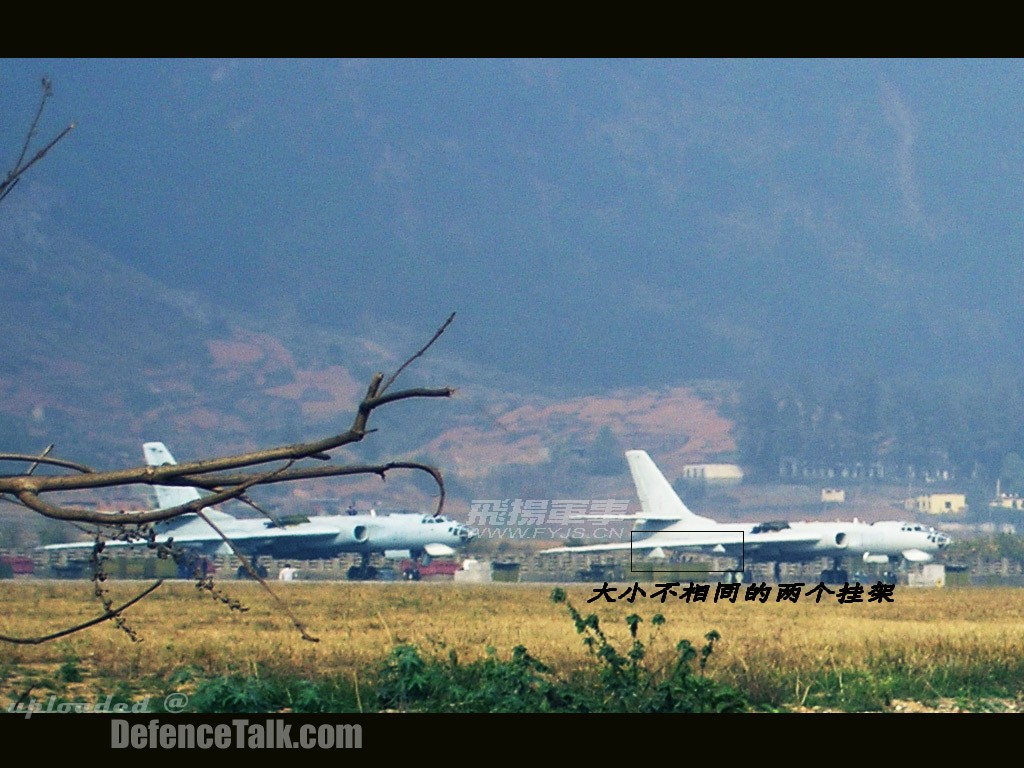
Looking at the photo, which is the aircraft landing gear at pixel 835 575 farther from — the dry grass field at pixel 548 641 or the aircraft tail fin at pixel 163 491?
the aircraft tail fin at pixel 163 491

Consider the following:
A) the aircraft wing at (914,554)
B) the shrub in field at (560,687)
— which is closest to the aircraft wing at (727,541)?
the aircraft wing at (914,554)

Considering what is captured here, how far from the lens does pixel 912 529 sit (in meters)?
73.1

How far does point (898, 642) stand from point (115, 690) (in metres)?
14.9

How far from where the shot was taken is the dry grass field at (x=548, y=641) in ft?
65.9

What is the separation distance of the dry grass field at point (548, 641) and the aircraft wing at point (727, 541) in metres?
19.1

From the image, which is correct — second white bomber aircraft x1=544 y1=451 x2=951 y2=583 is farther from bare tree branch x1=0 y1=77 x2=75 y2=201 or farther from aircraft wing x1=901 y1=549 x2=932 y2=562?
bare tree branch x1=0 y1=77 x2=75 y2=201

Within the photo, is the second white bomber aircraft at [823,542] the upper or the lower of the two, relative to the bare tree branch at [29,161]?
upper

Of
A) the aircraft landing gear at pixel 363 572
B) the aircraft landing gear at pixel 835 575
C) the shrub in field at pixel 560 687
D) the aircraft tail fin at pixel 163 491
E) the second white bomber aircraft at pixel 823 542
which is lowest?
the shrub in field at pixel 560 687

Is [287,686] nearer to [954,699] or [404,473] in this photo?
[954,699]

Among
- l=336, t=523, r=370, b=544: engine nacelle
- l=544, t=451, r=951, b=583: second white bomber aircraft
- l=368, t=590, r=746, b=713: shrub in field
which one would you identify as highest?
l=336, t=523, r=370, b=544: engine nacelle

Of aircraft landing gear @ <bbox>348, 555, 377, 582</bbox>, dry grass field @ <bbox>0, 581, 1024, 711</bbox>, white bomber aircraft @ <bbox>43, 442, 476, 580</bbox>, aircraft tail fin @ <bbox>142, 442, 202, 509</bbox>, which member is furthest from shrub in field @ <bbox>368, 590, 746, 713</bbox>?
aircraft landing gear @ <bbox>348, 555, 377, 582</bbox>

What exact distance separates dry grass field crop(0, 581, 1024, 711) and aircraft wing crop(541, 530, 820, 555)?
19112 mm

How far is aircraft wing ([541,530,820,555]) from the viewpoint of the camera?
73250mm

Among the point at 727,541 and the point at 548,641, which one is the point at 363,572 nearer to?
the point at 727,541
